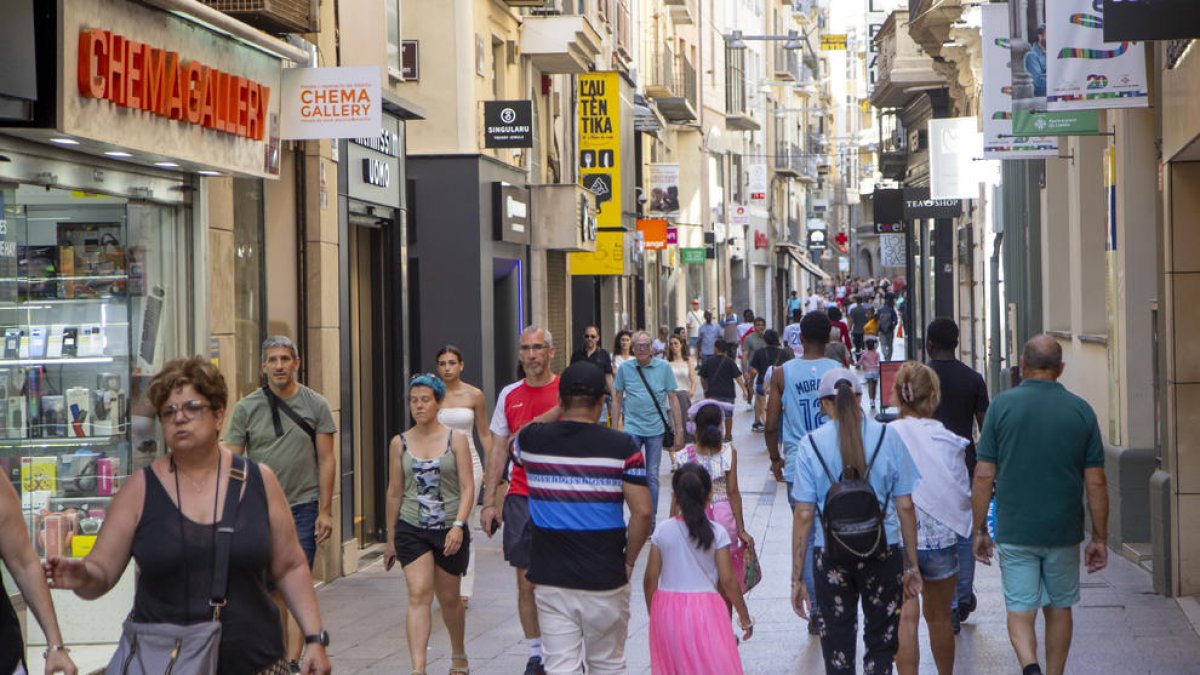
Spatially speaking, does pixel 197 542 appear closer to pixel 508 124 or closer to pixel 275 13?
pixel 275 13

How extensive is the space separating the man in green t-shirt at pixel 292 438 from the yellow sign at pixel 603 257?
24.5 metres

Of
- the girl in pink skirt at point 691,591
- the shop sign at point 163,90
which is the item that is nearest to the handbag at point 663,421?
the shop sign at point 163,90

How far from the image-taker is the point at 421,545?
10039 millimetres

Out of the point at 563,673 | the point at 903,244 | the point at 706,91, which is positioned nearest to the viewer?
the point at 563,673

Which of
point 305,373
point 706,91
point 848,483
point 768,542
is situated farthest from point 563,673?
point 706,91

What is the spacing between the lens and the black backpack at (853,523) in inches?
311

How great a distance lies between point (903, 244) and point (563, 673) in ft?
130

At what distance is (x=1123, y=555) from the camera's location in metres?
14.2

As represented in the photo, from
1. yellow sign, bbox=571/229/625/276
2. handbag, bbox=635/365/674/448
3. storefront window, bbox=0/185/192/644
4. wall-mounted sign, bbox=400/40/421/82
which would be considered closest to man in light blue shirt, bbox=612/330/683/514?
handbag, bbox=635/365/674/448

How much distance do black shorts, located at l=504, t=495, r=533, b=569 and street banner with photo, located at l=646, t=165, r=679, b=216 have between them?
35209 millimetres

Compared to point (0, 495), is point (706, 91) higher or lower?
higher

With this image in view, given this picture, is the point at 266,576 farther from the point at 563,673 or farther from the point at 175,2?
the point at 175,2

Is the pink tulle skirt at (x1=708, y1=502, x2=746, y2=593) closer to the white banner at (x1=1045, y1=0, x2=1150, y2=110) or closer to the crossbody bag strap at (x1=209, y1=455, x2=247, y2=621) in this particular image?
the white banner at (x1=1045, y1=0, x2=1150, y2=110)

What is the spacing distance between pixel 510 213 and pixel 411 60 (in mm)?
2772
